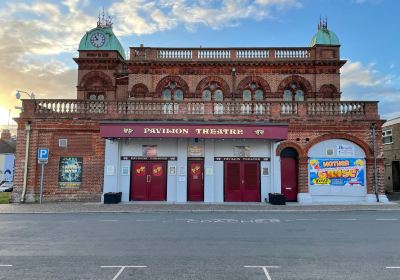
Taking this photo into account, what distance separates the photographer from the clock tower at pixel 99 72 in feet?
87.1

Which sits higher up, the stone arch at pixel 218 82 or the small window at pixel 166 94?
the stone arch at pixel 218 82

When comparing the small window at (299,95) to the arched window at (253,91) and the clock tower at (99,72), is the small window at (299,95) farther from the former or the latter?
the clock tower at (99,72)

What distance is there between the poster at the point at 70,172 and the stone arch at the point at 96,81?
838cm

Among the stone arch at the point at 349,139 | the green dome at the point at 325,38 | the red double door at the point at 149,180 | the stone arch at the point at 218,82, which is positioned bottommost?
the red double door at the point at 149,180

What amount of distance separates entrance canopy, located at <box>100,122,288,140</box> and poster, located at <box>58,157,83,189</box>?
9.06ft

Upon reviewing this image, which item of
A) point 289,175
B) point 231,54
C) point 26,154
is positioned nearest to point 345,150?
point 289,175

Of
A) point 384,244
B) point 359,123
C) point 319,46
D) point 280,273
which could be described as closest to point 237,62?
point 319,46

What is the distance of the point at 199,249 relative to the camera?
774cm

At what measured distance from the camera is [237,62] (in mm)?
24938

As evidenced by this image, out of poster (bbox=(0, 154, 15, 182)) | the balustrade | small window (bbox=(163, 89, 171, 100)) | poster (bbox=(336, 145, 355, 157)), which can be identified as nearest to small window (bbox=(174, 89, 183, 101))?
small window (bbox=(163, 89, 171, 100))

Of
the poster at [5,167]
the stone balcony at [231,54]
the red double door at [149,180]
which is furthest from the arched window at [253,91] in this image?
the poster at [5,167]

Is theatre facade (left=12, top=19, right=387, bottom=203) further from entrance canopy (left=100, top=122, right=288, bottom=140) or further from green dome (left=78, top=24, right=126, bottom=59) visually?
green dome (left=78, top=24, right=126, bottom=59)

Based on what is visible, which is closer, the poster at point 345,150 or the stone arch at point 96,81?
the poster at point 345,150

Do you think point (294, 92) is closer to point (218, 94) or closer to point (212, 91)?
point (218, 94)
